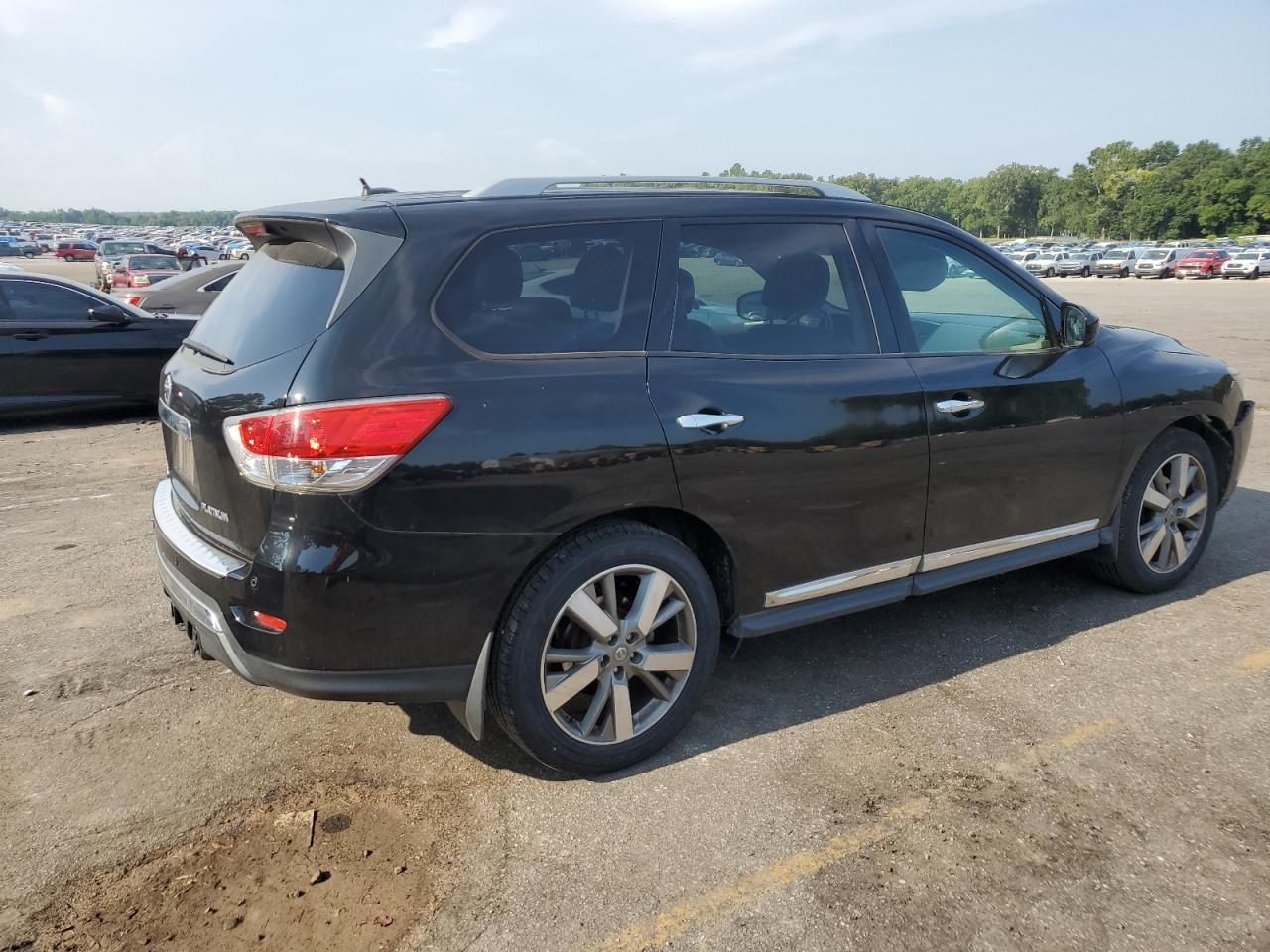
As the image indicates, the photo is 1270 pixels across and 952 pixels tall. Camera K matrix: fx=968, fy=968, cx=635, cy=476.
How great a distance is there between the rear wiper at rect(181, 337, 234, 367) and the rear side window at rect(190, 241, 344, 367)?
1 centimetres

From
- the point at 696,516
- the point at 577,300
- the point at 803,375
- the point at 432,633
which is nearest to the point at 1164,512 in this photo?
the point at 803,375

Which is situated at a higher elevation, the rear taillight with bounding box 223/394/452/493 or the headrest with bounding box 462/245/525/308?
the headrest with bounding box 462/245/525/308

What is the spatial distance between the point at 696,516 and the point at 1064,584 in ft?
8.48

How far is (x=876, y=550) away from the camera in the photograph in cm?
366

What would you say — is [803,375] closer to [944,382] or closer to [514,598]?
[944,382]

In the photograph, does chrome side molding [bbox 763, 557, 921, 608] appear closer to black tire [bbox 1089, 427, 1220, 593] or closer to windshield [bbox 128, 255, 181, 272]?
black tire [bbox 1089, 427, 1220, 593]

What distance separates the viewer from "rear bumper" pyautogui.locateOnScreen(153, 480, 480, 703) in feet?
9.27

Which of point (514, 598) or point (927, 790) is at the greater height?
point (514, 598)

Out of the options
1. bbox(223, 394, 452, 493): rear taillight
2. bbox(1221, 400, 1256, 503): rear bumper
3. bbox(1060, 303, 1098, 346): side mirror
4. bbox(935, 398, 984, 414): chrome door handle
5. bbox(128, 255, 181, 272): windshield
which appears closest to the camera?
bbox(223, 394, 452, 493): rear taillight

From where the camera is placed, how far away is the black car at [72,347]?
881 centimetres

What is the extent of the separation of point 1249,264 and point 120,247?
167ft

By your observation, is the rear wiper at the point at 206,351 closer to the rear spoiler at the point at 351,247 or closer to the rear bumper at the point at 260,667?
the rear spoiler at the point at 351,247

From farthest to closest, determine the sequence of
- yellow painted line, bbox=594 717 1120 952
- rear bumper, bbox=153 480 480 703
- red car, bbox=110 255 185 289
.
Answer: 1. red car, bbox=110 255 185 289
2. rear bumper, bbox=153 480 480 703
3. yellow painted line, bbox=594 717 1120 952

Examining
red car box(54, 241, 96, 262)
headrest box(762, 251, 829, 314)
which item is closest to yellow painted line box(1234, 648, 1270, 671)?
headrest box(762, 251, 829, 314)
